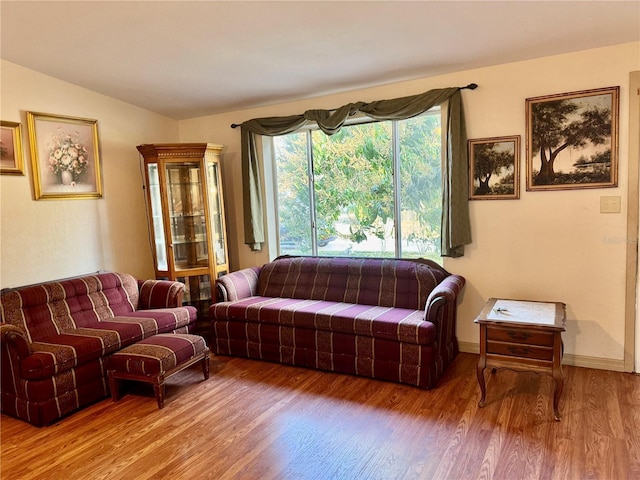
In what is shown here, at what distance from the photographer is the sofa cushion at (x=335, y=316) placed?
9.55 feet

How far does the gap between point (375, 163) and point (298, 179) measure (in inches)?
33.7

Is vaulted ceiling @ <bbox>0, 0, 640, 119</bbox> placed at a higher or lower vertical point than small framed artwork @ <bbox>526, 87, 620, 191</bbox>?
higher

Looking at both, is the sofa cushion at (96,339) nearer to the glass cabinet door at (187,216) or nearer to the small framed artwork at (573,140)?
the glass cabinet door at (187,216)

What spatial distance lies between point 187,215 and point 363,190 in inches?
69.3

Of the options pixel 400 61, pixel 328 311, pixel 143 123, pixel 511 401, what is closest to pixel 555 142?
pixel 400 61

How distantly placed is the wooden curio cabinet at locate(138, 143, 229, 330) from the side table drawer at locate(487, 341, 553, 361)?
Answer: 105 inches

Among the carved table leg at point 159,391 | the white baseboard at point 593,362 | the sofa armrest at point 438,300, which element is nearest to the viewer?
the carved table leg at point 159,391

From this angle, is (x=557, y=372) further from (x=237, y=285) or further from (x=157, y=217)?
(x=157, y=217)

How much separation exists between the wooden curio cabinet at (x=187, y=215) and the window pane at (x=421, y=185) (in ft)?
6.04

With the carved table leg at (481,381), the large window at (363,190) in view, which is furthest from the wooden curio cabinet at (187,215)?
the carved table leg at (481,381)

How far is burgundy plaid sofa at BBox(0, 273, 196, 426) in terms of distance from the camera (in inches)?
101

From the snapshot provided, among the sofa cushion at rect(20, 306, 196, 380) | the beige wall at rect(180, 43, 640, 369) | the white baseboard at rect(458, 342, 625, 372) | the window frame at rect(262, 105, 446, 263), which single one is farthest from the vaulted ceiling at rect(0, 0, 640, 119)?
the white baseboard at rect(458, 342, 625, 372)

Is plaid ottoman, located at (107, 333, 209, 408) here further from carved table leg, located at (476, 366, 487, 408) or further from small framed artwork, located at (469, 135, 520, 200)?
small framed artwork, located at (469, 135, 520, 200)

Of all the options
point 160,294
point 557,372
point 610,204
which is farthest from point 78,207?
point 610,204
